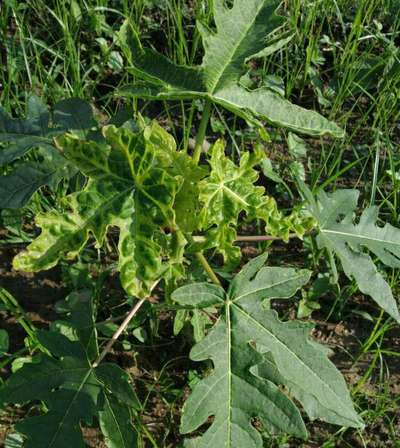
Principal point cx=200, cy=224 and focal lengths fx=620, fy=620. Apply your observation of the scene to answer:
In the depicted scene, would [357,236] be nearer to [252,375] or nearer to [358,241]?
[358,241]

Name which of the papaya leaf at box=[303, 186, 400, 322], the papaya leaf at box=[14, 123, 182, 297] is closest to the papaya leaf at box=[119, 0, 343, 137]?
the papaya leaf at box=[14, 123, 182, 297]

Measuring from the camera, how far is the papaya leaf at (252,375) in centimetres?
161

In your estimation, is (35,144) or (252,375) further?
(35,144)

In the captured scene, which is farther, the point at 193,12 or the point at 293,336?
the point at 193,12

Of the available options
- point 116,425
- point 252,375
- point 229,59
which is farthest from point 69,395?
point 229,59

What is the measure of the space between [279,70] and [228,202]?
1.55 meters

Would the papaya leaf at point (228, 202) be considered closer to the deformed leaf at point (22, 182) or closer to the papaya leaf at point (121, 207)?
the papaya leaf at point (121, 207)

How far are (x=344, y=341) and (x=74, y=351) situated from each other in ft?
4.08

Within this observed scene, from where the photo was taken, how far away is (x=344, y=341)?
2.56 metres

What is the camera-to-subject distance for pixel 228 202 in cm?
170

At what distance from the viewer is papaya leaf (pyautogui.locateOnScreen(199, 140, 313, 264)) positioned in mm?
1677

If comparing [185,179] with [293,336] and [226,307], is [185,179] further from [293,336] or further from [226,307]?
[293,336]

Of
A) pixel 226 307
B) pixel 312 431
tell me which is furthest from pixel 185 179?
pixel 312 431

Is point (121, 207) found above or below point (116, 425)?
above
